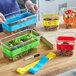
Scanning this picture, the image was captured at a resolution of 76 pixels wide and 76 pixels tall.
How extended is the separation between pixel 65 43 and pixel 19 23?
43cm

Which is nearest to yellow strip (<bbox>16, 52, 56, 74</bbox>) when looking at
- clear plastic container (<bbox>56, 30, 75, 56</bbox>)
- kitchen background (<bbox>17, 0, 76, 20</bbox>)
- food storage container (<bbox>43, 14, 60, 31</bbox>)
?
clear plastic container (<bbox>56, 30, 75, 56</bbox>)

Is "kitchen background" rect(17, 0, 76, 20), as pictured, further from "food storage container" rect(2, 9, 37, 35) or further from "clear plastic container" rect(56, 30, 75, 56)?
"clear plastic container" rect(56, 30, 75, 56)

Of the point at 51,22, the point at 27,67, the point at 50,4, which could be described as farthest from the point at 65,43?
the point at 50,4

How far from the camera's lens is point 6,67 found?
0.98 metres

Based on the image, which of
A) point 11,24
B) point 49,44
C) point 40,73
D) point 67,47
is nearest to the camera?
point 40,73

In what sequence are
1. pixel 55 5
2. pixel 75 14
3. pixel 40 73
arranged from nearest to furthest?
pixel 40 73, pixel 75 14, pixel 55 5

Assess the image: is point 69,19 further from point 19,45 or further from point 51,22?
point 19,45

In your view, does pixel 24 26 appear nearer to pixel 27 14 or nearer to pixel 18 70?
pixel 27 14

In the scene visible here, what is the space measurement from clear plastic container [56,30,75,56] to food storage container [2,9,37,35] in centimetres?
34

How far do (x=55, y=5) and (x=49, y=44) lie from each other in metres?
1.66

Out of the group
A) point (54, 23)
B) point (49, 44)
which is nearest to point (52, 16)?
point (54, 23)

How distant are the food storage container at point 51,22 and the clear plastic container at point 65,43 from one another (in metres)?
0.29

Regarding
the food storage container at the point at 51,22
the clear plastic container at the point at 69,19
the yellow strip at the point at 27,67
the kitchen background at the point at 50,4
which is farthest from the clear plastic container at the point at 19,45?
the kitchen background at the point at 50,4

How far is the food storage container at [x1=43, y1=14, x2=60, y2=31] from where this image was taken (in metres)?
1.36
